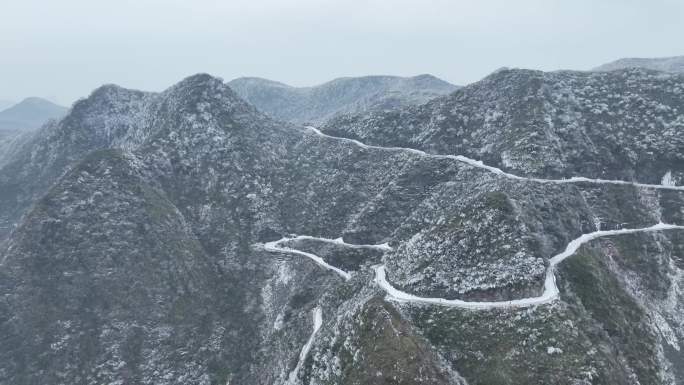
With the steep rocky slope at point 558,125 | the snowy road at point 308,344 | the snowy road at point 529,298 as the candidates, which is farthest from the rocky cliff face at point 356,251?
the snowy road at point 529,298

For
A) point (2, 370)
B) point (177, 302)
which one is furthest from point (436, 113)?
point (2, 370)

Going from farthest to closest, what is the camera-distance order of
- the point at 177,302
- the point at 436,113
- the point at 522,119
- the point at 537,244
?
1. the point at 436,113
2. the point at 522,119
3. the point at 177,302
4. the point at 537,244

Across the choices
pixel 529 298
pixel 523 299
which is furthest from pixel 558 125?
pixel 523 299

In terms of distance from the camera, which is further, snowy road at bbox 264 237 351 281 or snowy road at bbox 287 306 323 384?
snowy road at bbox 264 237 351 281

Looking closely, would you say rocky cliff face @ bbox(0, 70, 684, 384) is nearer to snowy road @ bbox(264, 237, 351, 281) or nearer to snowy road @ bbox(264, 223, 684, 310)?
snowy road @ bbox(264, 237, 351, 281)

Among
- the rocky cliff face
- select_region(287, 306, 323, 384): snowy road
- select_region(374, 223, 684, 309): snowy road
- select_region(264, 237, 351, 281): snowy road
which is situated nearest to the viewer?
the rocky cliff face

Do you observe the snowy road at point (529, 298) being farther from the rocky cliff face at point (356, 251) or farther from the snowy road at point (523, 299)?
the rocky cliff face at point (356, 251)

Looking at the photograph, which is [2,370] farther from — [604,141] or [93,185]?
[604,141]

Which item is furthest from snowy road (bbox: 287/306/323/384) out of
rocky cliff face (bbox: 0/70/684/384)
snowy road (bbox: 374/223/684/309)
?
snowy road (bbox: 374/223/684/309)

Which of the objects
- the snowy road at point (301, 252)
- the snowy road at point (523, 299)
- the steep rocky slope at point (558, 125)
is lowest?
the snowy road at point (301, 252)
